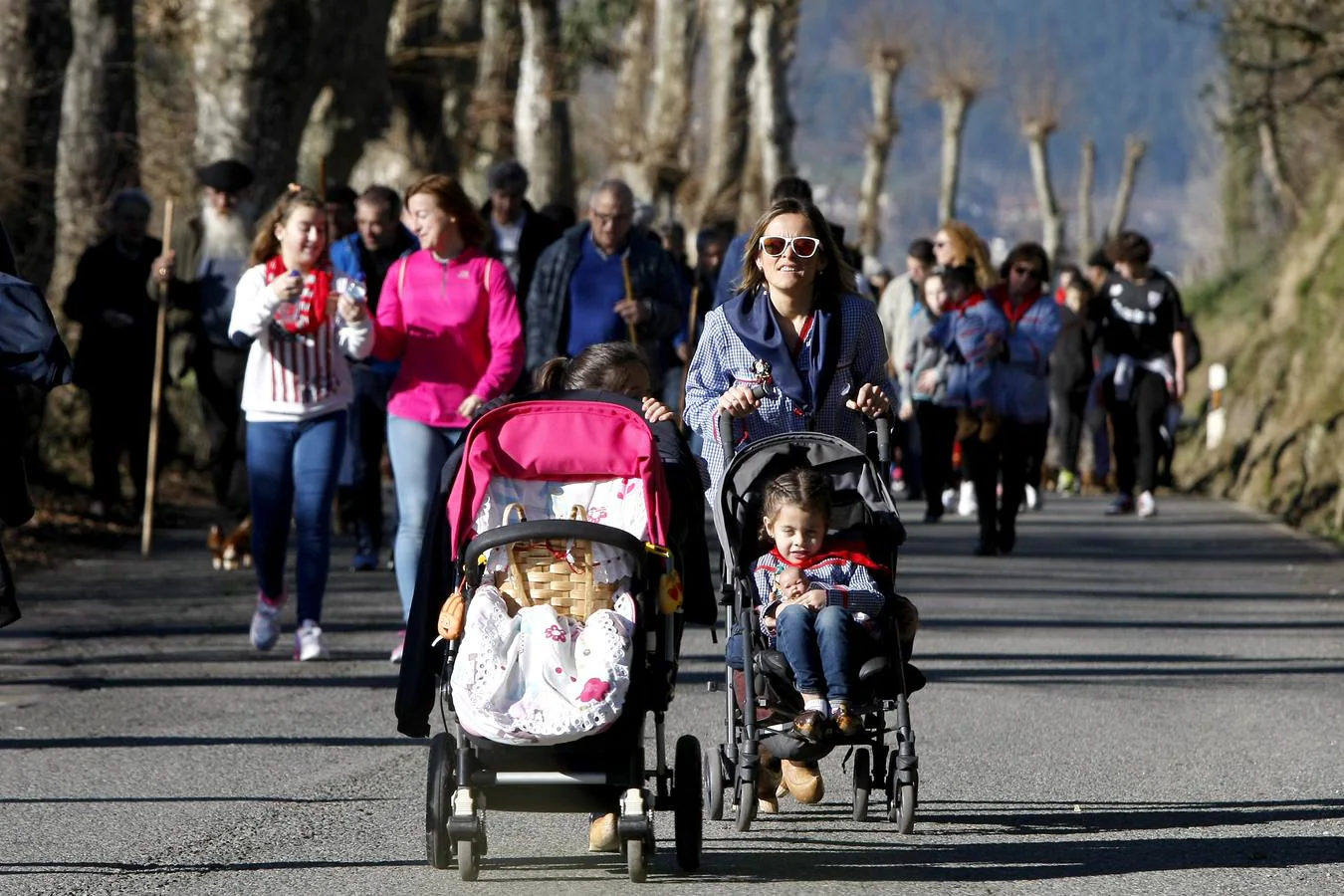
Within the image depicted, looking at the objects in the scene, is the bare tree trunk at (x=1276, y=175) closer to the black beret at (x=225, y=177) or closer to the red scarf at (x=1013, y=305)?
the red scarf at (x=1013, y=305)

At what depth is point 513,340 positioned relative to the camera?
9.95 m

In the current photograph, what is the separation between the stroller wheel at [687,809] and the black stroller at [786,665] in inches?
11.5

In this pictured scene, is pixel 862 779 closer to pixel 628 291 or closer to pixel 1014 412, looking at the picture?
pixel 628 291

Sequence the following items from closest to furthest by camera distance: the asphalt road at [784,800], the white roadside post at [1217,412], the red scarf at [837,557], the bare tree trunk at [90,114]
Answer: the asphalt road at [784,800] < the red scarf at [837,557] < the bare tree trunk at [90,114] < the white roadside post at [1217,412]

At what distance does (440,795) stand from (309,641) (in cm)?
419

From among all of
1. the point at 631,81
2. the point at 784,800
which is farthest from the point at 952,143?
the point at 784,800

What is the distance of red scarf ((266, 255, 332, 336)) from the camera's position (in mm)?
9930

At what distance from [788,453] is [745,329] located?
0.48 m

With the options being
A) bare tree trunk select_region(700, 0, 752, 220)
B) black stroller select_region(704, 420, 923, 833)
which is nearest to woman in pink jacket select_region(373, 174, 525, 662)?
black stroller select_region(704, 420, 923, 833)

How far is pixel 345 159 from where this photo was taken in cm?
2634

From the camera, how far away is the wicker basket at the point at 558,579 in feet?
21.1

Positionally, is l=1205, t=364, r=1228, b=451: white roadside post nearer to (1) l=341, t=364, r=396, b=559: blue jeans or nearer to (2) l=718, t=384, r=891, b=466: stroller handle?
(1) l=341, t=364, r=396, b=559: blue jeans

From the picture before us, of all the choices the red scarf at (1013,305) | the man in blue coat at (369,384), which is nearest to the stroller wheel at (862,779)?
the man in blue coat at (369,384)

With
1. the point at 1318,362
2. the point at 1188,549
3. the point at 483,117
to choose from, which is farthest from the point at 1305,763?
the point at 483,117
